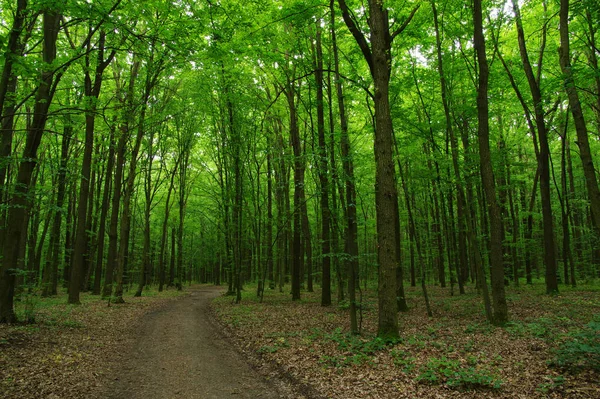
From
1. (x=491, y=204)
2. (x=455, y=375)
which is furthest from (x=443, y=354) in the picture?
(x=491, y=204)

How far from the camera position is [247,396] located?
575cm

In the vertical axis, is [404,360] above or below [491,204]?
below

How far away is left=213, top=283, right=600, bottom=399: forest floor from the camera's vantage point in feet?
16.9

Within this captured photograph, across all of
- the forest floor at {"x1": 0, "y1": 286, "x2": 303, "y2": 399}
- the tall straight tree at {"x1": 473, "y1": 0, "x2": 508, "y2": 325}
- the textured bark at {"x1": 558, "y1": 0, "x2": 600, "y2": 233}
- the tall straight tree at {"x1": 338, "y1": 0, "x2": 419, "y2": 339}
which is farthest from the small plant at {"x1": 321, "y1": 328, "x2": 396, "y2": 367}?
the textured bark at {"x1": 558, "y1": 0, "x2": 600, "y2": 233}

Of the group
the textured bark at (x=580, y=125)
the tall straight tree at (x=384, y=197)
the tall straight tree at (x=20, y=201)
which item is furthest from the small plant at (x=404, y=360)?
the tall straight tree at (x=20, y=201)

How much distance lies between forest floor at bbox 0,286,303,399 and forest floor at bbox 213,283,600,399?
801mm

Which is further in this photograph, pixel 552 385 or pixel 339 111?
pixel 339 111

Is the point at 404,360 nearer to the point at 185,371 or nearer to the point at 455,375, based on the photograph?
the point at 455,375

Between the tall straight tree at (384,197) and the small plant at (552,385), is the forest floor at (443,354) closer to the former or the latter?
the small plant at (552,385)

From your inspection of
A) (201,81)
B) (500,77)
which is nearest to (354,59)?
(500,77)

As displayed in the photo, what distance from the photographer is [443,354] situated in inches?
272

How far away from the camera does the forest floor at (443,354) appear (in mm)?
5160

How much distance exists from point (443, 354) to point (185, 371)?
5.44 m

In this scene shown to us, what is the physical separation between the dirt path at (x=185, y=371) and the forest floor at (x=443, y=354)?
68 cm
